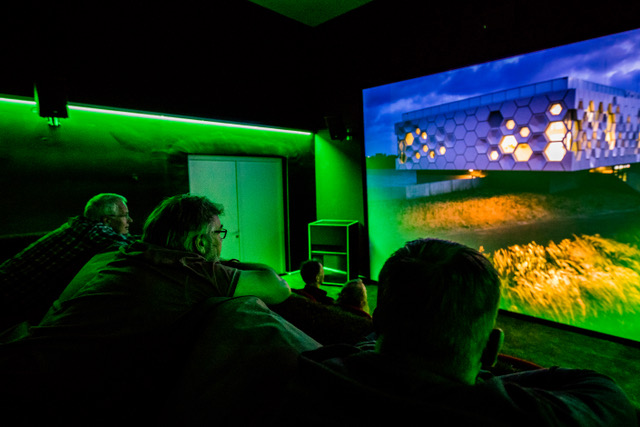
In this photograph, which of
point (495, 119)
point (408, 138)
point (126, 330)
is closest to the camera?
point (126, 330)

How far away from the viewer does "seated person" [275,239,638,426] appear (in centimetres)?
51

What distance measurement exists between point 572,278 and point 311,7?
4138mm

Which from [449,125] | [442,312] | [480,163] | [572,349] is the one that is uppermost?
[449,125]

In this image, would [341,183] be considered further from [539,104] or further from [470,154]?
[539,104]

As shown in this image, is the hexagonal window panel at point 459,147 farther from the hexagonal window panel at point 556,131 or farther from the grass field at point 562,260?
the hexagonal window panel at point 556,131

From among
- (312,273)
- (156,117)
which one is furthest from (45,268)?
(156,117)

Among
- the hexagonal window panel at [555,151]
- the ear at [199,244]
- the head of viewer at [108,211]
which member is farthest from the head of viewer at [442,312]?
the hexagonal window panel at [555,151]

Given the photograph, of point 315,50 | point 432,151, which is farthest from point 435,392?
point 315,50

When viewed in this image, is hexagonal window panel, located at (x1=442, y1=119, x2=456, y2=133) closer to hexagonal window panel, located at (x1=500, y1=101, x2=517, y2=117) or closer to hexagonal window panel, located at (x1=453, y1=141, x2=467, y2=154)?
hexagonal window panel, located at (x1=453, y1=141, x2=467, y2=154)

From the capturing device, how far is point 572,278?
116 inches

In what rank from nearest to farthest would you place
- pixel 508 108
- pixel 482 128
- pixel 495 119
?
pixel 508 108, pixel 495 119, pixel 482 128

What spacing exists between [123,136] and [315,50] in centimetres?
290

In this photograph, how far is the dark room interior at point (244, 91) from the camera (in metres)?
2.75

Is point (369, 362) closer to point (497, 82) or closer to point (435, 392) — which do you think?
point (435, 392)
